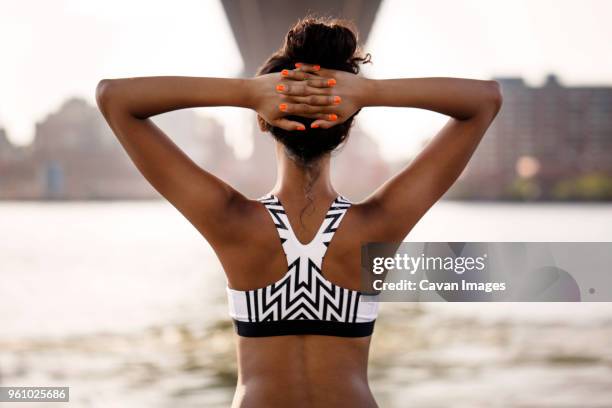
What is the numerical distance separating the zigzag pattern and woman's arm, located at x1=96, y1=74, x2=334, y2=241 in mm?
122

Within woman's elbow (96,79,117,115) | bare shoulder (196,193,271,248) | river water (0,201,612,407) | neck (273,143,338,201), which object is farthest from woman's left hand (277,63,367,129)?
river water (0,201,612,407)

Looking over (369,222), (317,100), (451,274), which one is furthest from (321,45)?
(451,274)

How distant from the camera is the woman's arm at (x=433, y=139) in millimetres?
1703

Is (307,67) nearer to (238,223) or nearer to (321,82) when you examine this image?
(321,82)

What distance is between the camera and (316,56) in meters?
1.70

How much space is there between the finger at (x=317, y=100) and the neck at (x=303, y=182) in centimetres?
14

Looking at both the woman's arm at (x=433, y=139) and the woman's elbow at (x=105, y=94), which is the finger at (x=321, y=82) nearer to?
the woman's arm at (x=433, y=139)

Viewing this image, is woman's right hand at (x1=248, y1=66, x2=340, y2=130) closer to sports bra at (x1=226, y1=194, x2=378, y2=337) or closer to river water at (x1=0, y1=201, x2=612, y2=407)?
sports bra at (x1=226, y1=194, x2=378, y2=337)

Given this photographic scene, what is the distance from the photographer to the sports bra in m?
1.72

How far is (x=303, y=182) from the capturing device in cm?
174

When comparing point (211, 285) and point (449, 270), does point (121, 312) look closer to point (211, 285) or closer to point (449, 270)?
point (211, 285)

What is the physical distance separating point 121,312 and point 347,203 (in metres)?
13.0

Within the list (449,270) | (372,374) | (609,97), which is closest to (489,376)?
(372,374)

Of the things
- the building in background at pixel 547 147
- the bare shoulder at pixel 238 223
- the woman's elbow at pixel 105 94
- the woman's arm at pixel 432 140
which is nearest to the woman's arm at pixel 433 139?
the woman's arm at pixel 432 140
